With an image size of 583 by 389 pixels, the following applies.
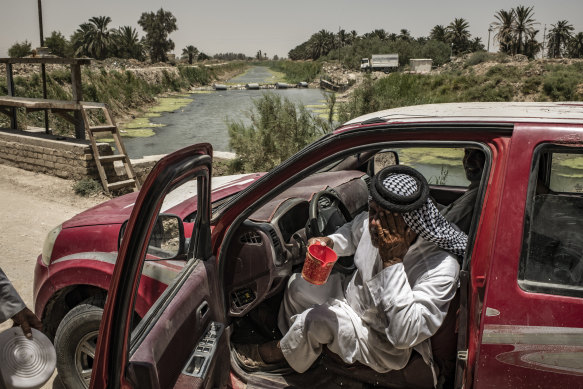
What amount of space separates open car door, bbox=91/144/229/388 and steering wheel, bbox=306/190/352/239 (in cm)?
79

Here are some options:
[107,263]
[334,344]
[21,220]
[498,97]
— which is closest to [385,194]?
[334,344]

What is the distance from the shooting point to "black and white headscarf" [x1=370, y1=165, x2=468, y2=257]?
1903 mm

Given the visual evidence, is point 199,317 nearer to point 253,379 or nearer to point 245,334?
point 253,379

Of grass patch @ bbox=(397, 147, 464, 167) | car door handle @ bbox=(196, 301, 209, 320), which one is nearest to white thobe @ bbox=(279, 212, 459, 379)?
car door handle @ bbox=(196, 301, 209, 320)

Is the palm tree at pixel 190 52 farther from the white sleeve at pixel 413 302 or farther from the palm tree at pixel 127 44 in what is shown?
the white sleeve at pixel 413 302

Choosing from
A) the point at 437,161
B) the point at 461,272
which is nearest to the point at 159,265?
the point at 461,272

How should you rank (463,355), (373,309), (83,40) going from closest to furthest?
(463,355)
(373,309)
(83,40)

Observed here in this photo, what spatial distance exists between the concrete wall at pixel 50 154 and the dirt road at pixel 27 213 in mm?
209

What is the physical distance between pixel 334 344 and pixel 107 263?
4.32 ft

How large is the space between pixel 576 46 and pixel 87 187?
103402 mm

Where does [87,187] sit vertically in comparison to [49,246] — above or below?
below

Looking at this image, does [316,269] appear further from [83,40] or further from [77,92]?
[83,40]

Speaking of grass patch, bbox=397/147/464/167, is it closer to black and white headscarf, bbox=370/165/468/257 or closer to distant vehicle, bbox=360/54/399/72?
black and white headscarf, bbox=370/165/468/257

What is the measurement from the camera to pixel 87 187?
858cm
